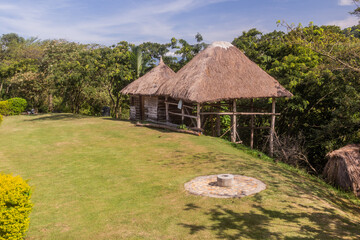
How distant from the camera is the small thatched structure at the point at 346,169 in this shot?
12.4 metres

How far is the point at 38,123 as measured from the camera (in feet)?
78.9

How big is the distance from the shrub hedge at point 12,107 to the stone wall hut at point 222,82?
17.5 m

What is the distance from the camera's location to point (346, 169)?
12.7 m

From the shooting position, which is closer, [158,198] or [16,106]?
[158,198]

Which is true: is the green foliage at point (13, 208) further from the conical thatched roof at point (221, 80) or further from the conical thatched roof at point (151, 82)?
the conical thatched roof at point (151, 82)

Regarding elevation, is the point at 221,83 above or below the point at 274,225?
above

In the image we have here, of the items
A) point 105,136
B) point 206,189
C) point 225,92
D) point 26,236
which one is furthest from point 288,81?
point 26,236

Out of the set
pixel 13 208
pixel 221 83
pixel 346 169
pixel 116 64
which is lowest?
pixel 346 169

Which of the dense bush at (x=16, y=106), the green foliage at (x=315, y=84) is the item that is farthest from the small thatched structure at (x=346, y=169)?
the dense bush at (x=16, y=106)

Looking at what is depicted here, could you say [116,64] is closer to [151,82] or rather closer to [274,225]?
[151,82]

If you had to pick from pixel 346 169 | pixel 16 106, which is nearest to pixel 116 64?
pixel 16 106

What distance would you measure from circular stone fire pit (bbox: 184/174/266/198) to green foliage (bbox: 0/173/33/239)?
4.43m

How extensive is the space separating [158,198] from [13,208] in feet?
12.3

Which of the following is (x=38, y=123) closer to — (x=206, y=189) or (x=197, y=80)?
(x=197, y=80)
